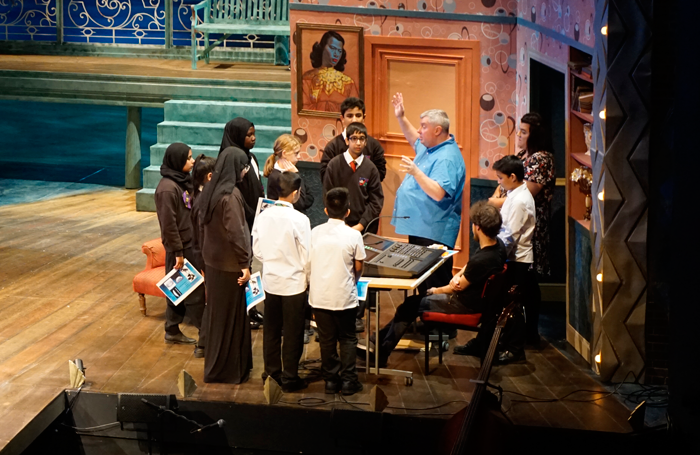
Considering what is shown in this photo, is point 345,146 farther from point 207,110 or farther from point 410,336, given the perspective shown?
point 207,110

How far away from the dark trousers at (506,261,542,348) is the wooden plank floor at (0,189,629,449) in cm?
19

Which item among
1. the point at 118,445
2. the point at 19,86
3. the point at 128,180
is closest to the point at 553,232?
the point at 118,445

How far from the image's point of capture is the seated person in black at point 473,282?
17.1 ft

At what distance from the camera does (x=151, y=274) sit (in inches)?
257

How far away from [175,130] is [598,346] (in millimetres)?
6627

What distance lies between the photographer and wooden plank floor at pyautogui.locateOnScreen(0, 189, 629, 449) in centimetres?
499

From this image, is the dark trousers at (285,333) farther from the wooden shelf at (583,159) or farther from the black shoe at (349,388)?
the wooden shelf at (583,159)

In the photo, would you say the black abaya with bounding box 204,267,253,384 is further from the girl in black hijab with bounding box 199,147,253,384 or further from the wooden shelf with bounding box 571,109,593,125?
the wooden shelf with bounding box 571,109,593,125

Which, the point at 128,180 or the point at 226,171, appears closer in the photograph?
the point at 226,171

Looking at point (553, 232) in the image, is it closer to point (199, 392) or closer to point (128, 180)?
point (199, 392)

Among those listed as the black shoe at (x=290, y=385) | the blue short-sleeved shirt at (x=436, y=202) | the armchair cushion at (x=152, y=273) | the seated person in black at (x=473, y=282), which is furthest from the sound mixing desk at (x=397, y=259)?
the armchair cushion at (x=152, y=273)

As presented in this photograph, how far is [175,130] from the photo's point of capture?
34.5 ft

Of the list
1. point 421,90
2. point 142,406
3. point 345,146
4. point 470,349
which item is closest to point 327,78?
point 421,90

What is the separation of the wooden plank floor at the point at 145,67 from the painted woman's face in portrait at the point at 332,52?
3641 mm
